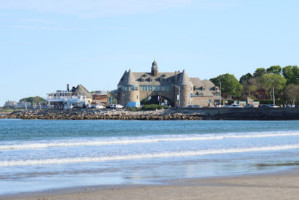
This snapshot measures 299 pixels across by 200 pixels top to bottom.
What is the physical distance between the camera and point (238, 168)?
19.5 metres

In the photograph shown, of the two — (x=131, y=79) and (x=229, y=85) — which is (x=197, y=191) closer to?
(x=131, y=79)

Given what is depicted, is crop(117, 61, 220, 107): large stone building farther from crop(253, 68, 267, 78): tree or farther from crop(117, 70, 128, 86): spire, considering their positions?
crop(253, 68, 267, 78): tree

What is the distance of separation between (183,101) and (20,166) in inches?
4445

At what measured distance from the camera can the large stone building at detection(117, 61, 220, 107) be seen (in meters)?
132

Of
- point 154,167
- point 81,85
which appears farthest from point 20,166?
point 81,85

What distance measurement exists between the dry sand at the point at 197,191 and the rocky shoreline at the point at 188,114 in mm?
89290

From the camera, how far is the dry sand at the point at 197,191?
13.2 metres

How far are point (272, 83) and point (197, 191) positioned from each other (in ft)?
470

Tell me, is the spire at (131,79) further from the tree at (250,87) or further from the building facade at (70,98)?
the tree at (250,87)

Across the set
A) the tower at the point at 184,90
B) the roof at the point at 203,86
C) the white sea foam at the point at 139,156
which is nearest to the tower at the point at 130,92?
the tower at the point at 184,90

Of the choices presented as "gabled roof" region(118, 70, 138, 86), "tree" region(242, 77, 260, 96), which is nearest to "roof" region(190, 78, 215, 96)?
"gabled roof" region(118, 70, 138, 86)

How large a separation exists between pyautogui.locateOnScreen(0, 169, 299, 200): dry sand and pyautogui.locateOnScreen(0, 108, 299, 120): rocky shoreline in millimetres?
89290

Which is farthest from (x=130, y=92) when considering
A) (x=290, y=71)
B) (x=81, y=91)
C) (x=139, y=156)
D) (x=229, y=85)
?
(x=139, y=156)

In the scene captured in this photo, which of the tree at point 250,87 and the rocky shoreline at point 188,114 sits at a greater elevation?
the tree at point 250,87
